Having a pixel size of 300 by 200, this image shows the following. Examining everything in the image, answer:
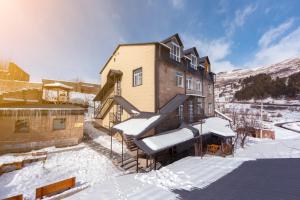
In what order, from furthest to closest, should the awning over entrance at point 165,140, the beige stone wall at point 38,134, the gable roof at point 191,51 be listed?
1. the gable roof at point 191,51
2. the beige stone wall at point 38,134
3. the awning over entrance at point 165,140

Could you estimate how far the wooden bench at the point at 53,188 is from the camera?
24.4ft

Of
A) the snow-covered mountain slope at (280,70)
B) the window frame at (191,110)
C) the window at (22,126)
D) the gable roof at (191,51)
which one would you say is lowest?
the window at (22,126)

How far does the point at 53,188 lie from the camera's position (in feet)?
25.9

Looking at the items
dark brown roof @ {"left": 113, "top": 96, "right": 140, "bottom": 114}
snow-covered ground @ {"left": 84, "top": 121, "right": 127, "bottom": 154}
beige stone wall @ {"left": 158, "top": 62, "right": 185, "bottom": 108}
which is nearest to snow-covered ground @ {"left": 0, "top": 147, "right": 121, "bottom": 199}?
snow-covered ground @ {"left": 84, "top": 121, "right": 127, "bottom": 154}

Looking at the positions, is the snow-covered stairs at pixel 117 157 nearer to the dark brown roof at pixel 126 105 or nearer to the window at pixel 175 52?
the dark brown roof at pixel 126 105

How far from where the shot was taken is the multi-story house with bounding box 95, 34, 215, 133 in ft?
52.8

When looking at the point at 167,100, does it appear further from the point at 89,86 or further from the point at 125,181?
the point at 89,86

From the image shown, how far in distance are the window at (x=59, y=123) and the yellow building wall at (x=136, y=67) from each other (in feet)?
21.2

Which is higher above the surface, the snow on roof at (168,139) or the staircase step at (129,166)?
the snow on roof at (168,139)

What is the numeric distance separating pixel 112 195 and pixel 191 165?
4.61 meters

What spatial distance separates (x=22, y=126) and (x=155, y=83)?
1437 centimetres

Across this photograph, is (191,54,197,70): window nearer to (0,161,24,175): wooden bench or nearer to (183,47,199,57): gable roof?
(183,47,199,57): gable roof

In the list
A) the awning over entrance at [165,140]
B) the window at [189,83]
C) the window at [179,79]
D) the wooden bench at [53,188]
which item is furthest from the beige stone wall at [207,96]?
the wooden bench at [53,188]

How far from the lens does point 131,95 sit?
1897 cm
